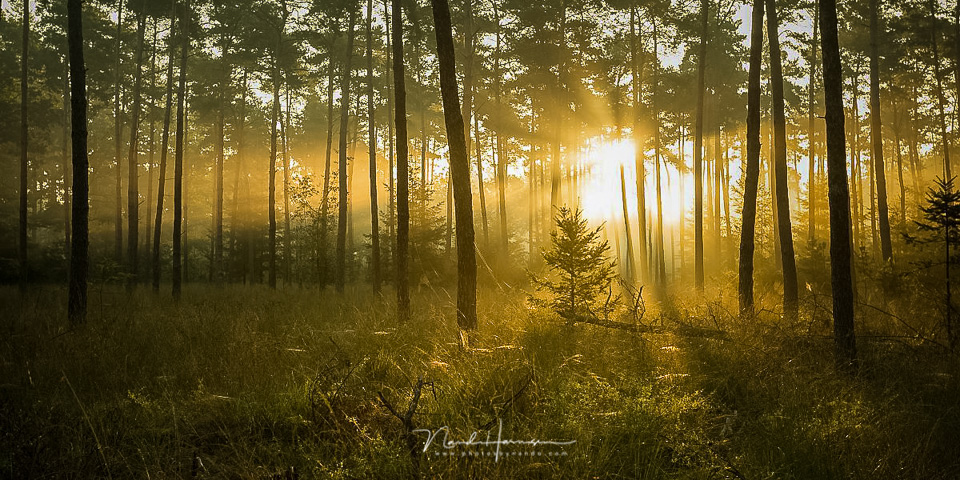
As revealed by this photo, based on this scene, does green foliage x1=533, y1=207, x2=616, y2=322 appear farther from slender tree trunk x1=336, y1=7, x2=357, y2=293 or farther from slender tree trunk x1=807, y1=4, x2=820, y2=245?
slender tree trunk x1=807, y1=4, x2=820, y2=245

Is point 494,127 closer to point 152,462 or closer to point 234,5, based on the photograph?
point 234,5

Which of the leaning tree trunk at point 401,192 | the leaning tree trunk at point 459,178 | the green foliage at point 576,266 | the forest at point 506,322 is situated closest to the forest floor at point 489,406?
the forest at point 506,322

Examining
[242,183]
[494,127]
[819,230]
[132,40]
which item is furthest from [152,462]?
[242,183]

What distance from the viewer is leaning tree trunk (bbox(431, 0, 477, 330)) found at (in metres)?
7.80

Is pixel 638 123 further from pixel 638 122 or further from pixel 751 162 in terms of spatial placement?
pixel 751 162

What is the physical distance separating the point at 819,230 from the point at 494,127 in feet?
64.4

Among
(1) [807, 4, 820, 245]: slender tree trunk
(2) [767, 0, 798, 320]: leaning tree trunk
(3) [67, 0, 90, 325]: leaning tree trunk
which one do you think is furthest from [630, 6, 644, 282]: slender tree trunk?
(3) [67, 0, 90, 325]: leaning tree trunk

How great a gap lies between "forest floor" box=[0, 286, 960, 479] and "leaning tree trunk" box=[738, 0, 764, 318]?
261cm

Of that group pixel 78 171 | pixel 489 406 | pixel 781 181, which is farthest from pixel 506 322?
pixel 78 171

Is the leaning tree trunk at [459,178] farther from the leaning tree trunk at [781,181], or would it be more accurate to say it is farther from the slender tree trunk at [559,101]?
the slender tree trunk at [559,101]

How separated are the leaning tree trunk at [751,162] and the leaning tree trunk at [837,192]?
148 inches

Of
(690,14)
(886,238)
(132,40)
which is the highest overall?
(132,40)

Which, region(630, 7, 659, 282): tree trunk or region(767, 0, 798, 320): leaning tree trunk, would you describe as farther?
region(630, 7, 659, 282): tree trunk

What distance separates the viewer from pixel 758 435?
4.18m
